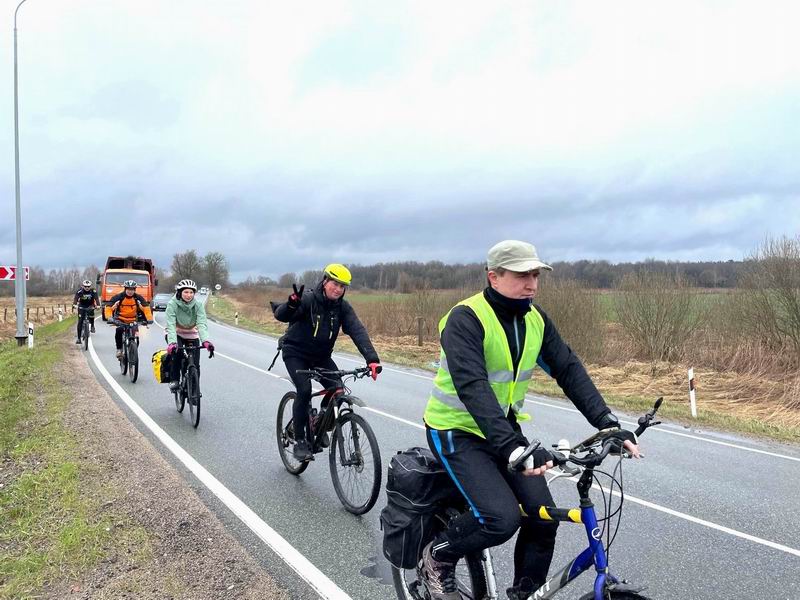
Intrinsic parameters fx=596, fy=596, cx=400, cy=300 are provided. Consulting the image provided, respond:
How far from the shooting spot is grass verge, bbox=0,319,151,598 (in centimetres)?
390

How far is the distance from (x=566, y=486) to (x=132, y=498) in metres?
4.02

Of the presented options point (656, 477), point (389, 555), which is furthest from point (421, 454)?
point (656, 477)

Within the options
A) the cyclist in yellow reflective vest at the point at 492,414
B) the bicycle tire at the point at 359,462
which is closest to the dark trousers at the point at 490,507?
the cyclist in yellow reflective vest at the point at 492,414

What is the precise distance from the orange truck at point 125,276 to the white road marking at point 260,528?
22.5m

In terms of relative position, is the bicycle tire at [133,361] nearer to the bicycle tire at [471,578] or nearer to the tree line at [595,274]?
the tree line at [595,274]

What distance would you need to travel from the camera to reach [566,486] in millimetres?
5895

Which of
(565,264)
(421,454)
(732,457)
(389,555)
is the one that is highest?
(565,264)

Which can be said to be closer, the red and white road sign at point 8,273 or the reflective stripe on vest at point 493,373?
the reflective stripe on vest at point 493,373

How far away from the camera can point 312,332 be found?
586 centimetres

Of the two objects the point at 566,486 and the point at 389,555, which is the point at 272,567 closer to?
the point at 389,555

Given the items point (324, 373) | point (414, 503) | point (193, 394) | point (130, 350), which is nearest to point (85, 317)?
point (130, 350)

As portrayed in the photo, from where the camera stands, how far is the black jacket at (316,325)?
5.76 m

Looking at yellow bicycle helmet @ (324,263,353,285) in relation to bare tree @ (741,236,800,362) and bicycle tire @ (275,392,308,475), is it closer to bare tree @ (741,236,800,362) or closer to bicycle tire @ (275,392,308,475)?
bicycle tire @ (275,392,308,475)

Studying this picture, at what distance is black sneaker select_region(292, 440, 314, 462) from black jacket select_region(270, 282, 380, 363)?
0.83 meters
